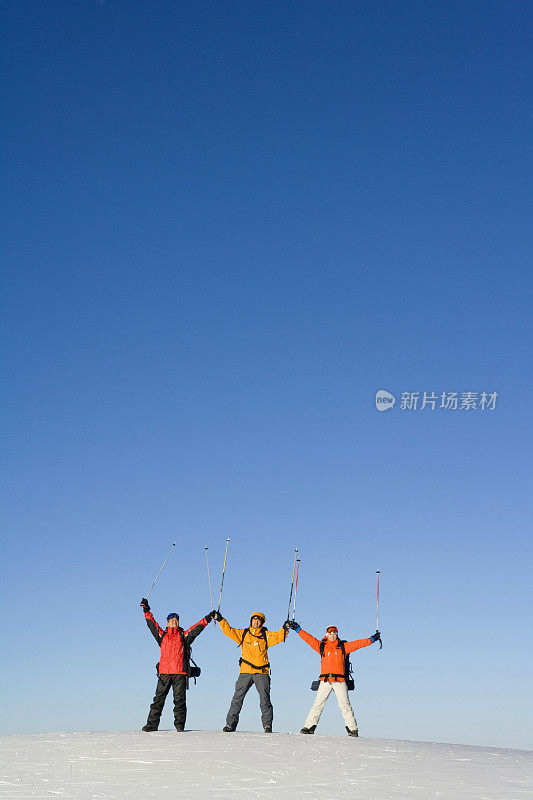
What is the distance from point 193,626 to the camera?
14961mm

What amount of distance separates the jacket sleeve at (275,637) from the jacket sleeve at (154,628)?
72.3 inches

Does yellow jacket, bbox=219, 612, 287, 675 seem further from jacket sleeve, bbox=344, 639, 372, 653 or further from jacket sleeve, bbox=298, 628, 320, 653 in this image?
Answer: jacket sleeve, bbox=344, 639, 372, 653

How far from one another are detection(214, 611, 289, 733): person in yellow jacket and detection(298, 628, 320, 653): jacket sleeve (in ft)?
1.18

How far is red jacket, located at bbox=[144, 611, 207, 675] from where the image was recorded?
47.6ft

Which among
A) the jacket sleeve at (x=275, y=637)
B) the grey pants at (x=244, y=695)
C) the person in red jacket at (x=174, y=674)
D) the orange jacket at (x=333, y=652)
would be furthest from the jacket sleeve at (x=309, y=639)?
the person in red jacket at (x=174, y=674)

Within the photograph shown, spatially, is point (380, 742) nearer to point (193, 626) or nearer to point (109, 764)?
point (193, 626)

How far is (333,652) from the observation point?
49.5ft

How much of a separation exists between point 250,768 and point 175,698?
3966mm

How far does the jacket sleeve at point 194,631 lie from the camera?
1480 centimetres

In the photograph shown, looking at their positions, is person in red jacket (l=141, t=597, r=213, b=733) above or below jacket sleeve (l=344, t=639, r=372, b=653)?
below

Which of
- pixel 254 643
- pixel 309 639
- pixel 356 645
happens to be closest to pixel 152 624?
pixel 254 643

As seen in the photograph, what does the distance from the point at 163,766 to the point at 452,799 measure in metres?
3.66

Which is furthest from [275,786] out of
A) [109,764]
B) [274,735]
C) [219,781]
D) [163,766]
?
[274,735]

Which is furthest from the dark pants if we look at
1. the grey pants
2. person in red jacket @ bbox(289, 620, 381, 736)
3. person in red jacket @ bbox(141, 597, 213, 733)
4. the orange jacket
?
the orange jacket
